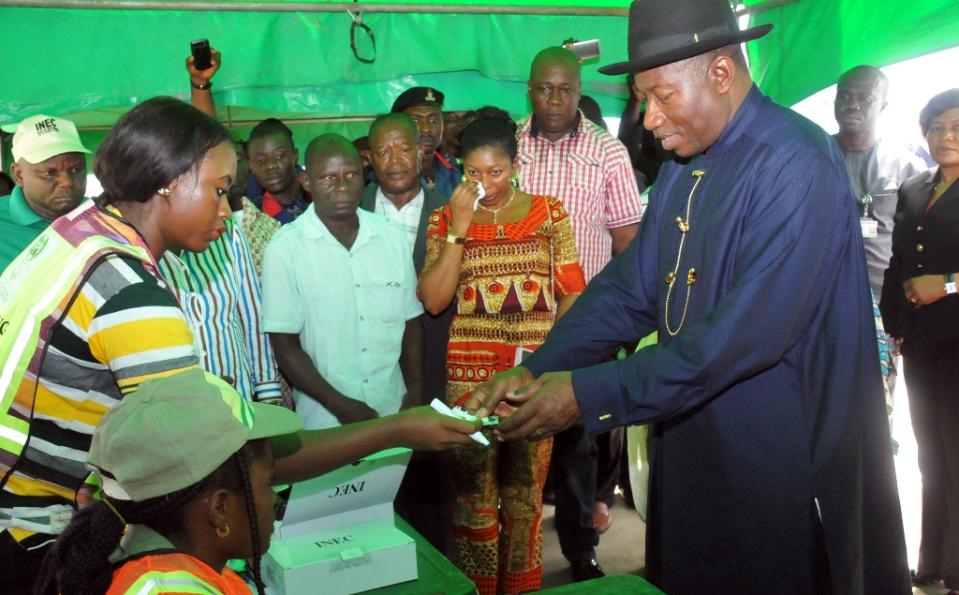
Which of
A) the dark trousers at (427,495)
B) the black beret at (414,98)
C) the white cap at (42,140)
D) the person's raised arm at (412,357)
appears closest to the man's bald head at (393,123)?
the black beret at (414,98)

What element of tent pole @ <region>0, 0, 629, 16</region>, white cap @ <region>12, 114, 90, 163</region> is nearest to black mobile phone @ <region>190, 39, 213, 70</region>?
tent pole @ <region>0, 0, 629, 16</region>

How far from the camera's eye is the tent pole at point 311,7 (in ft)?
16.0

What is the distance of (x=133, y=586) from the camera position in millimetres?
1666

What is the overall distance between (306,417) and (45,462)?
214 cm

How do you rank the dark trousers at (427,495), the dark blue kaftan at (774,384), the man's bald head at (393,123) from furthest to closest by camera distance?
the man's bald head at (393,123) → the dark trousers at (427,495) → the dark blue kaftan at (774,384)

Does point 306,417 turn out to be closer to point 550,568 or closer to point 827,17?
point 550,568

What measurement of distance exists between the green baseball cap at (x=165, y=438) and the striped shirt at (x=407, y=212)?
2897 millimetres

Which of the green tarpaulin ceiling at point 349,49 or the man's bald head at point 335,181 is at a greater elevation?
the green tarpaulin ceiling at point 349,49

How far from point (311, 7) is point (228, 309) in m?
2.37

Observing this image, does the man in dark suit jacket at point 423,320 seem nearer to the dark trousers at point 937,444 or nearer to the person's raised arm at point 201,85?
the person's raised arm at point 201,85

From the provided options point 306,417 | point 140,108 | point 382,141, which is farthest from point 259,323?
point 140,108

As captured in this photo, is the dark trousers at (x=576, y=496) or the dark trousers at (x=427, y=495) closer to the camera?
the dark trousers at (x=427, y=495)

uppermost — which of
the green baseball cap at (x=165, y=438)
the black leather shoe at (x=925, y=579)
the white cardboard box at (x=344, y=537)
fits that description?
the green baseball cap at (x=165, y=438)

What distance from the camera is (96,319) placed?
1.97 metres
